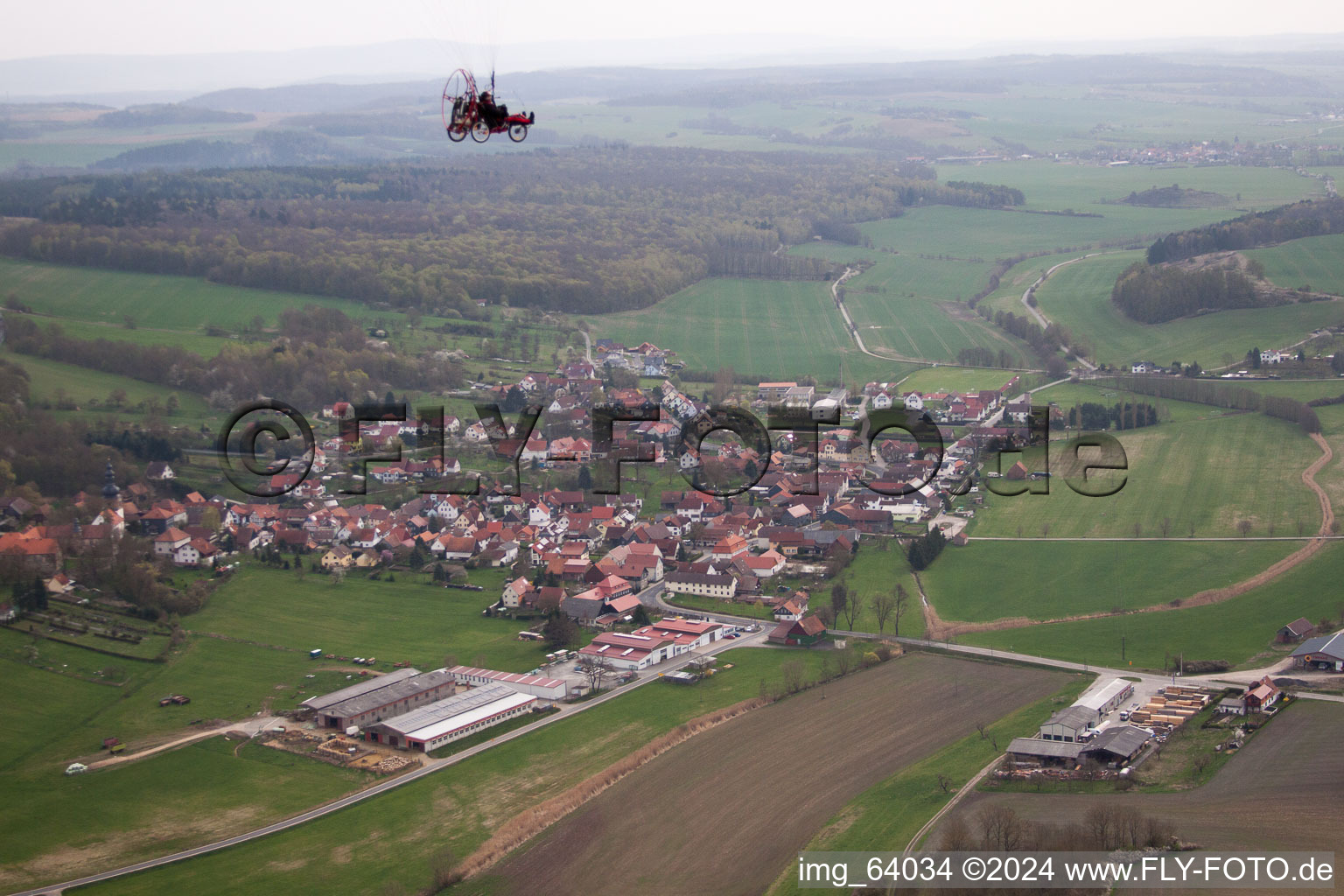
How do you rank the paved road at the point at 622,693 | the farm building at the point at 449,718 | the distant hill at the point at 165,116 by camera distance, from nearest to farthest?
1. the paved road at the point at 622,693
2. the farm building at the point at 449,718
3. the distant hill at the point at 165,116

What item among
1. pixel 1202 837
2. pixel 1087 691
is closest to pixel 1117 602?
pixel 1087 691

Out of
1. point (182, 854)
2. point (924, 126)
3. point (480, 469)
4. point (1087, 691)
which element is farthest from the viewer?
point (924, 126)

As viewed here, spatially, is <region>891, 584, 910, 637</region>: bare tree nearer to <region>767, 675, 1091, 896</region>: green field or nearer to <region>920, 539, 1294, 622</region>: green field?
<region>920, 539, 1294, 622</region>: green field

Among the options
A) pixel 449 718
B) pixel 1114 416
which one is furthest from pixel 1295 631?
pixel 1114 416

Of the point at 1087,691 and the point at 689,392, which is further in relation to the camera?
the point at 689,392

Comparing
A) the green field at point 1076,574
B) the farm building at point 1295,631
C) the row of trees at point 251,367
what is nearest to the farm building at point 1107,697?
the farm building at point 1295,631

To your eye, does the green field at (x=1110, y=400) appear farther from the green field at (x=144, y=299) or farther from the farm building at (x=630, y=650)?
the green field at (x=144, y=299)

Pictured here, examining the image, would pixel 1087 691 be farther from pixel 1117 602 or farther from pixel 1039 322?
pixel 1039 322
